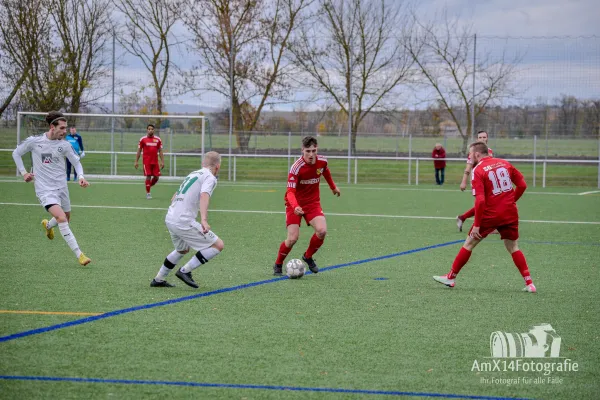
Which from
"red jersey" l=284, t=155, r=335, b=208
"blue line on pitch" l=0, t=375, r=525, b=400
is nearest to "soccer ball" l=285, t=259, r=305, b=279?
"red jersey" l=284, t=155, r=335, b=208

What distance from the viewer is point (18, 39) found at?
34812 millimetres

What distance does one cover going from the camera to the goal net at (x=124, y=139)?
31328 mm

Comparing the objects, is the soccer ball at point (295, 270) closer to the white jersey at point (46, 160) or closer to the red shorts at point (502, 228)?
the red shorts at point (502, 228)

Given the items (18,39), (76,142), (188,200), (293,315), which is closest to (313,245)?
(188,200)

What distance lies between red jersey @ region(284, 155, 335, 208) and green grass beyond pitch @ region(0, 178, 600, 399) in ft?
2.96

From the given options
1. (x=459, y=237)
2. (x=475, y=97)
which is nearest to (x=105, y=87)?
(x=475, y=97)

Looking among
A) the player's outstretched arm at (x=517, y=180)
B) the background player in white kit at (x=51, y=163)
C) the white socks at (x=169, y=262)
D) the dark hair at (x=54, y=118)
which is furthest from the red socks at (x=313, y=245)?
the dark hair at (x=54, y=118)

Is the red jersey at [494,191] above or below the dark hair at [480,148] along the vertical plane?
below

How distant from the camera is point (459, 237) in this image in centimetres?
1346

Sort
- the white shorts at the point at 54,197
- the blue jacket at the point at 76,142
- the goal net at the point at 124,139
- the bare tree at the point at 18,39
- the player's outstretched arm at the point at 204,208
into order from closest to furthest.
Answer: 1. the player's outstretched arm at the point at 204,208
2. the white shorts at the point at 54,197
3. the blue jacket at the point at 76,142
4. the goal net at the point at 124,139
5. the bare tree at the point at 18,39

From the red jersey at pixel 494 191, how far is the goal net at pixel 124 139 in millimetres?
23564

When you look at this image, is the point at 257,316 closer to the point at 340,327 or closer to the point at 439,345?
the point at 340,327

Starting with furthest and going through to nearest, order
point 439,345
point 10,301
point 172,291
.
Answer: point 172,291 → point 10,301 → point 439,345

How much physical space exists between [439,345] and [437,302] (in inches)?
67.9
